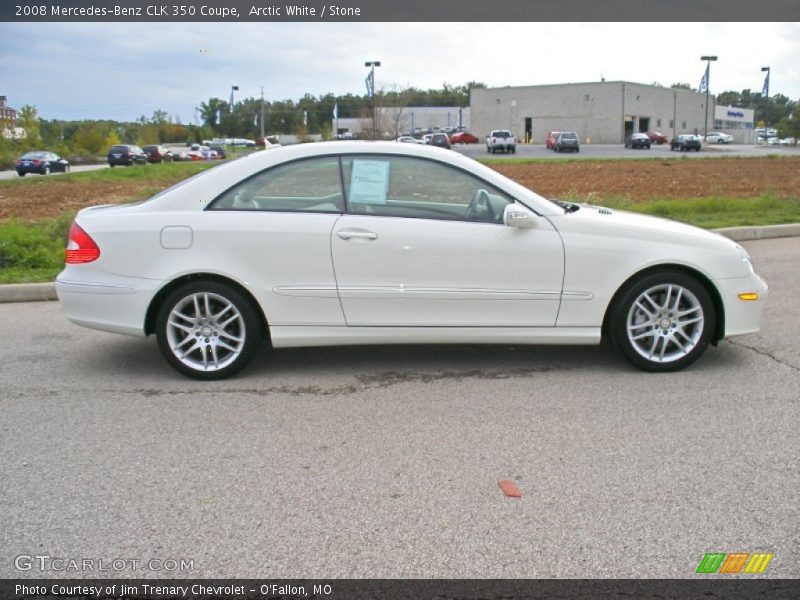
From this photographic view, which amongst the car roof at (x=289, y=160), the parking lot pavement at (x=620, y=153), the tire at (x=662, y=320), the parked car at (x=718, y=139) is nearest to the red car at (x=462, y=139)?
the parking lot pavement at (x=620, y=153)

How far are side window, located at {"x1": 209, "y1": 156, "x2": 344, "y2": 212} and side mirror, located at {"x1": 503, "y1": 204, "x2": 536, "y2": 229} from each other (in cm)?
113

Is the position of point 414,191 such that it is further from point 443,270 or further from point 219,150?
point 219,150

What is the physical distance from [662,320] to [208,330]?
3141 mm

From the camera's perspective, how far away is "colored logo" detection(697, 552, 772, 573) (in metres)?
2.99

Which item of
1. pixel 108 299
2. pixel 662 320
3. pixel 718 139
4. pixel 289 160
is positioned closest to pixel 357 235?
pixel 289 160

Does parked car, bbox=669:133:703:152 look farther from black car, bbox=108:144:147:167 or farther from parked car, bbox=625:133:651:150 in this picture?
black car, bbox=108:144:147:167

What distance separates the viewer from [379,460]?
4.04 meters

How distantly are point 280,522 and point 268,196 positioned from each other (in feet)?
8.97

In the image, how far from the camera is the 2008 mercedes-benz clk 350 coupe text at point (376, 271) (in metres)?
5.30

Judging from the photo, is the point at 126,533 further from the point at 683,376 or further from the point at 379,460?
the point at 683,376

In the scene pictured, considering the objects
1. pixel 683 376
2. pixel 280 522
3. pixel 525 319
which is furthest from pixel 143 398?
pixel 683 376

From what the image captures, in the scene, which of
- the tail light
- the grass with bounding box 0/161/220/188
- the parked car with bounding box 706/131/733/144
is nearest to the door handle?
the tail light

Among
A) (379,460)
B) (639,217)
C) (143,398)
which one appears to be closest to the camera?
(379,460)

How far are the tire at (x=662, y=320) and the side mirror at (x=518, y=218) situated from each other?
0.81 meters
